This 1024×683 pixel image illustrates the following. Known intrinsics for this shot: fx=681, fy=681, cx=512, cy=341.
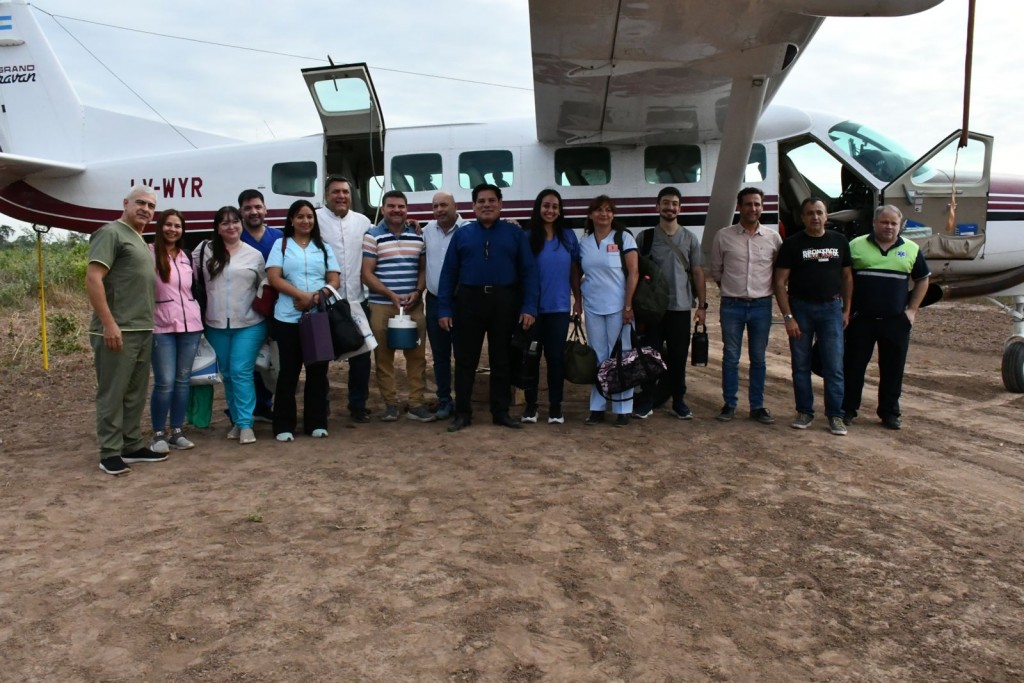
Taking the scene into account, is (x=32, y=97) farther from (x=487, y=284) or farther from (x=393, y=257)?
(x=487, y=284)

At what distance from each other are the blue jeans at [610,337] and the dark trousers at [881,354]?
1.97 m

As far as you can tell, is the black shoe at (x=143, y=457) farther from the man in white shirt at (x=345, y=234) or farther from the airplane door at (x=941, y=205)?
the airplane door at (x=941, y=205)

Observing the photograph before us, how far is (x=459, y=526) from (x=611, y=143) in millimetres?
5324

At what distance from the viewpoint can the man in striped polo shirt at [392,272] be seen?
5898 millimetres

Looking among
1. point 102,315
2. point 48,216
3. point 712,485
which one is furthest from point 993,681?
point 48,216

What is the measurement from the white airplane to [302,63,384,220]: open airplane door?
0.7 inches

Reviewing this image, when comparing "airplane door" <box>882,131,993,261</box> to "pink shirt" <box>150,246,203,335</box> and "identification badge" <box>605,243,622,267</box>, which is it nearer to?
"identification badge" <box>605,243,622,267</box>

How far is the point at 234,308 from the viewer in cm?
521

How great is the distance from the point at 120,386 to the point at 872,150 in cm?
760

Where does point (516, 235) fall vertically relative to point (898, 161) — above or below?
below

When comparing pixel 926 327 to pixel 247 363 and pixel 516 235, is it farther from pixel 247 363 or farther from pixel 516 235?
pixel 247 363

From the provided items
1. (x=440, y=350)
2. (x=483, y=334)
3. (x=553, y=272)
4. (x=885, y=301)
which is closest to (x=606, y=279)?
(x=553, y=272)

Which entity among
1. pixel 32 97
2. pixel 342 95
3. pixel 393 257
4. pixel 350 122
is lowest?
pixel 393 257

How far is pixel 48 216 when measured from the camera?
879 centimetres
